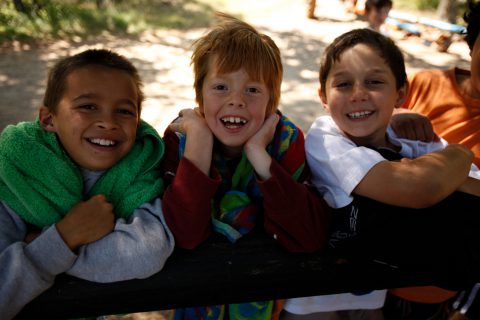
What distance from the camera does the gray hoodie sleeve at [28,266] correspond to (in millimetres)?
1045

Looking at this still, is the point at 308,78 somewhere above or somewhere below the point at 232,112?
below

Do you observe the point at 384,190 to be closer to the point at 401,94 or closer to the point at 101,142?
the point at 401,94

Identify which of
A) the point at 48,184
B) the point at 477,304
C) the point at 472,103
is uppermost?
the point at 472,103

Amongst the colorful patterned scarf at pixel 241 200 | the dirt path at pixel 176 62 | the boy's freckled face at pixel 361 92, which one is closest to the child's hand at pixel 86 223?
the colorful patterned scarf at pixel 241 200

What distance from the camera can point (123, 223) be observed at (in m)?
1.24

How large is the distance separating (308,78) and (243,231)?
5244 mm

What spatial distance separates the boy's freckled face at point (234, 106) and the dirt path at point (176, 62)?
170 centimetres

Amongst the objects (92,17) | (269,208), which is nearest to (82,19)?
(92,17)

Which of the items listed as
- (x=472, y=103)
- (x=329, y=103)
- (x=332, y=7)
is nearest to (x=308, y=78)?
(x=472, y=103)

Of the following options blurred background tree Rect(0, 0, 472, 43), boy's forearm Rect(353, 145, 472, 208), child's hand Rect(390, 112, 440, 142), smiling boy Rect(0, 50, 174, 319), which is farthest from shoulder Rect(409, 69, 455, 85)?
blurred background tree Rect(0, 0, 472, 43)

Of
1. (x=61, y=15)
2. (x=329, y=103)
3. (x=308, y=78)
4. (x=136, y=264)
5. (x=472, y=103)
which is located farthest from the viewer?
(x=61, y=15)

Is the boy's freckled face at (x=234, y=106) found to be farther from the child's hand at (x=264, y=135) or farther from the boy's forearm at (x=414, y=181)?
the boy's forearm at (x=414, y=181)

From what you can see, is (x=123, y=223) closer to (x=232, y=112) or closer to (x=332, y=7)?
(x=232, y=112)

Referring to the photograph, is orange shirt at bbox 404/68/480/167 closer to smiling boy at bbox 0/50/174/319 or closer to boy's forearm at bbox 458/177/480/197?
boy's forearm at bbox 458/177/480/197
